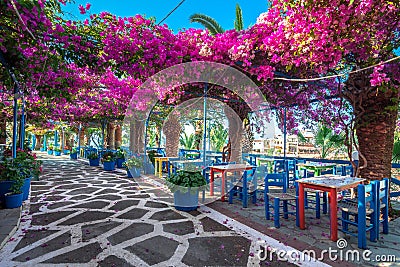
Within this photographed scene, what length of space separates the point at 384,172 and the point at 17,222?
5.80m

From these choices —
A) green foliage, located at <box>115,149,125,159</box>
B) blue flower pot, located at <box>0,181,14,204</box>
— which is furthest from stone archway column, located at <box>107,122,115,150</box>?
blue flower pot, located at <box>0,181,14,204</box>

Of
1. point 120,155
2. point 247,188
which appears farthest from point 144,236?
point 120,155

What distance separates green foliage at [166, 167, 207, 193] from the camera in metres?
4.27

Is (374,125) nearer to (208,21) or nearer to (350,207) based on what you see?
(350,207)

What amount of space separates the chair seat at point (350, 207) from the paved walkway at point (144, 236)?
1.41 feet

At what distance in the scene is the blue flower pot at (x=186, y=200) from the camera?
4.29 m

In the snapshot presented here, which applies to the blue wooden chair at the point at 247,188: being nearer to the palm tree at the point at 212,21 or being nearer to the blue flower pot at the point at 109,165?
the palm tree at the point at 212,21

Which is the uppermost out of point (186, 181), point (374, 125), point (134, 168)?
point (374, 125)

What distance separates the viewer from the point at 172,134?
1158 cm

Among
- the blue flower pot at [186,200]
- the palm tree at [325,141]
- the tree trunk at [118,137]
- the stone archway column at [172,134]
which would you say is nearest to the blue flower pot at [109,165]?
the stone archway column at [172,134]

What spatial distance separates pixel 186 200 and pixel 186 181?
13.2 inches

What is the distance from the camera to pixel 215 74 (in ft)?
16.3

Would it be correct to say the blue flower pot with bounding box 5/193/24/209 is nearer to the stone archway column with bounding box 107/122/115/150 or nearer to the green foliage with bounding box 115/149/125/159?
the green foliage with bounding box 115/149/125/159

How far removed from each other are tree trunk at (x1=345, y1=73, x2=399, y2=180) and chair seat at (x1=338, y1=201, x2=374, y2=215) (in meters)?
0.98
